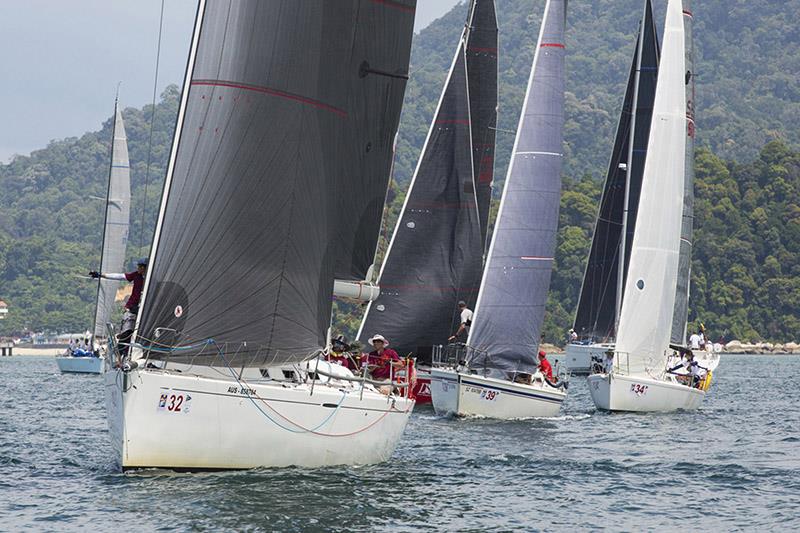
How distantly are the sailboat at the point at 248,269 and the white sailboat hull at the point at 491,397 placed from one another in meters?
9.03

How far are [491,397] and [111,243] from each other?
37.2 metres

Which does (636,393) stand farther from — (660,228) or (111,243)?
(111,243)

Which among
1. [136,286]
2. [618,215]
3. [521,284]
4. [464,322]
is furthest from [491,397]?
[618,215]

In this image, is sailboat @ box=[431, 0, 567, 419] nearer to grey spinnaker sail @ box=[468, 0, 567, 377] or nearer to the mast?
grey spinnaker sail @ box=[468, 0, 567, 377]

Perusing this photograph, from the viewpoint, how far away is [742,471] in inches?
792

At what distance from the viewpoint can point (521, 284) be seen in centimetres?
2848

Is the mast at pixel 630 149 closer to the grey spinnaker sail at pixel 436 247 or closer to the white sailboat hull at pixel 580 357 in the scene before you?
the white sailboat hull at pixel 580 357

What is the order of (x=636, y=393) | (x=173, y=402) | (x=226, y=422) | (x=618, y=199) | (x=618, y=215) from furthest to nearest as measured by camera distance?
(x=618, y=215), (x=618, y=199), (x=636, y=393), (x=226, y=422), (x=173, y=402)

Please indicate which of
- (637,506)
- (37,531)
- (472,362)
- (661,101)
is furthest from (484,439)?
(661,101)

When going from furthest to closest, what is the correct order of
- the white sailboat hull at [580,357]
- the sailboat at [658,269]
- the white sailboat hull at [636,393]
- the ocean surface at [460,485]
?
the white sailboat hull at [580,357] < the sailboat at [658,269] < the white sailboat hull at [636,393] < the ocean surface at [460,485]

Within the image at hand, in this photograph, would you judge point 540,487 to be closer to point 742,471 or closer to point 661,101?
point 742,471

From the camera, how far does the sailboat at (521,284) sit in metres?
27.3

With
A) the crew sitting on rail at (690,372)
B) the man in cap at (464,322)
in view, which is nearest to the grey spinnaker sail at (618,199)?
the crew sitting on rail at (690,372)

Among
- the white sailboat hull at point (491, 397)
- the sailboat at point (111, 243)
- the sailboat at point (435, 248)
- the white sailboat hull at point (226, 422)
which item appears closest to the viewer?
the white sailboat hull at point (226, 422)
